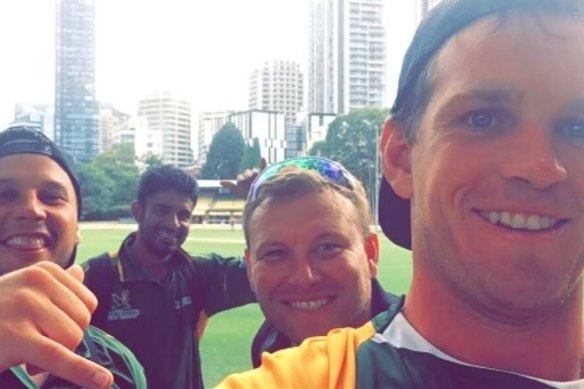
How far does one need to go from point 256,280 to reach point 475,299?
3.31ft

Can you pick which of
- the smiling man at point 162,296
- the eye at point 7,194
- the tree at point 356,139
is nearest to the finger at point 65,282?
the eye at point 7,194

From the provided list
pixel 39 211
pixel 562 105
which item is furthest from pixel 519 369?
pixel 39 211

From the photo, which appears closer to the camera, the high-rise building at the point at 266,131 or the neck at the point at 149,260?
the neck at the point at 149,260

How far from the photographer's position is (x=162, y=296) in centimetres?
414

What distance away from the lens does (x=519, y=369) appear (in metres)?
1.30

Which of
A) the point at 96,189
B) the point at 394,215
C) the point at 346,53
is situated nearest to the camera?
the point at 394,215

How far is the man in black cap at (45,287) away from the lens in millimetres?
1345

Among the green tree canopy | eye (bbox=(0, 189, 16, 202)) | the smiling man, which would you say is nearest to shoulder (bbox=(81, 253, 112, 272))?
the smiling man

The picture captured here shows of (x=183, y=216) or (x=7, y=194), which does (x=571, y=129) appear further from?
(x=183, y=216)

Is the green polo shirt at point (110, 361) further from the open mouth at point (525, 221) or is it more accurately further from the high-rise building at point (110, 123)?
the high-rise building at point (110, 123)

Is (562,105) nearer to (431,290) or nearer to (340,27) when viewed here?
(431,290)

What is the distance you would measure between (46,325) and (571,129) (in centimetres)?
104

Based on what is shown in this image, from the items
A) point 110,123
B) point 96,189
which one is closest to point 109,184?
point 96,189

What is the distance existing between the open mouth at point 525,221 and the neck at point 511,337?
0.49ft
